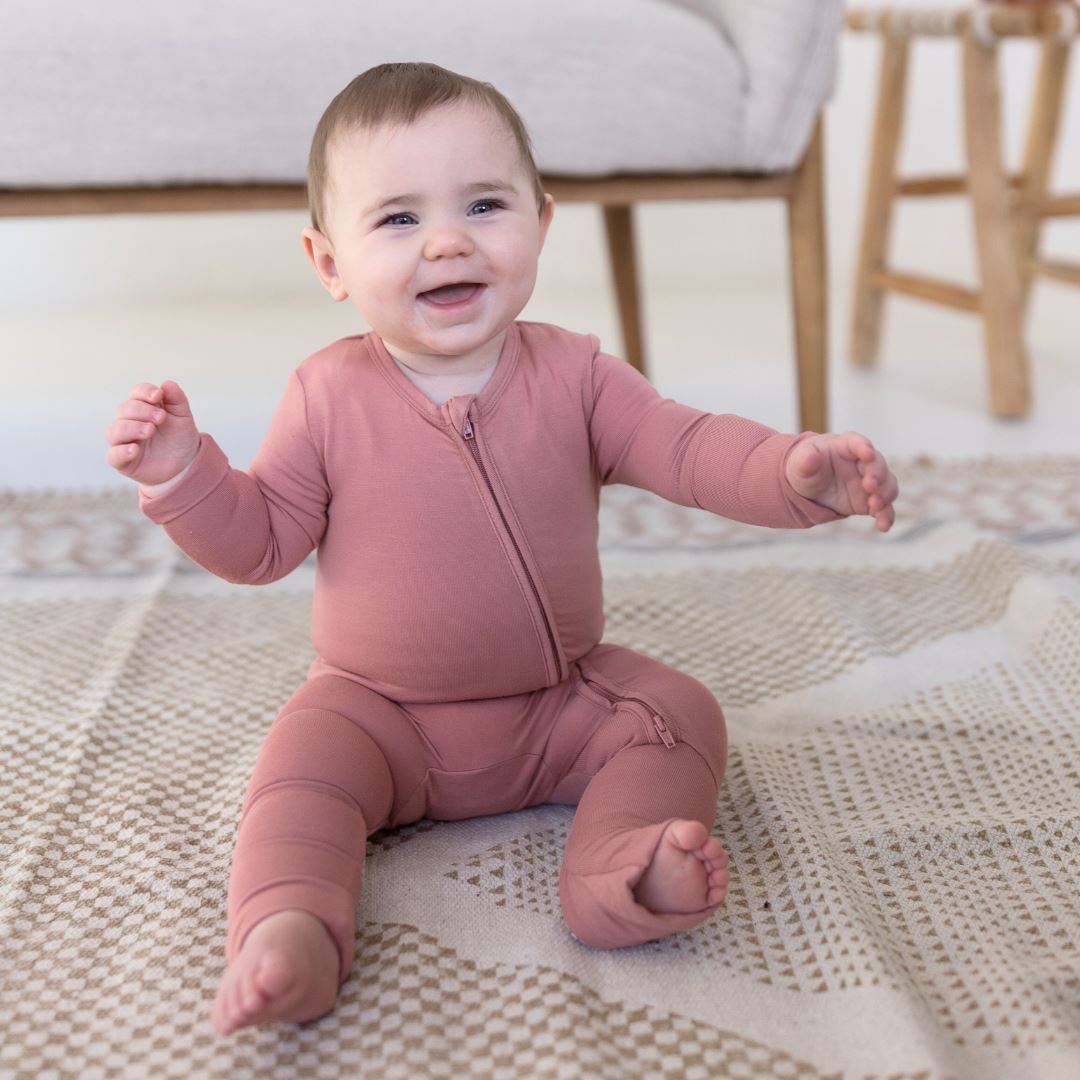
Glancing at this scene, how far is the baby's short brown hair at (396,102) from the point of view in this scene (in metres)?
0.65

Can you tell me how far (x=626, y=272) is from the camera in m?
1.75

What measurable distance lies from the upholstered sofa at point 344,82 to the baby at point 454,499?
21.3 inches

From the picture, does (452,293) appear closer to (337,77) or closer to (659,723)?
(659,723)

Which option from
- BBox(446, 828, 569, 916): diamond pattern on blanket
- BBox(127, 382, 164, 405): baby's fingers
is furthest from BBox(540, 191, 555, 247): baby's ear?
BBox(446, 828, 569, 916): diamond pattern on blanket

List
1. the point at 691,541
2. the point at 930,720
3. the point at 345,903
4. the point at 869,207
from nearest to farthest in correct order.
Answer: the point at 345,903 → the point at 930,720 → the point at 691,541 → the point at 869,207

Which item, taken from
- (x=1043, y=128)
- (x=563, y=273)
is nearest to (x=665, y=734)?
(x=1043, y=128)

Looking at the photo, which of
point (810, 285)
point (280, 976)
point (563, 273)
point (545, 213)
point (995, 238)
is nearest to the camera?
point (280, 976)

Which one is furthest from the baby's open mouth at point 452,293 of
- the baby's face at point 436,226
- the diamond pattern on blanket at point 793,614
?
the diamond pattern on blanket at point 793,614

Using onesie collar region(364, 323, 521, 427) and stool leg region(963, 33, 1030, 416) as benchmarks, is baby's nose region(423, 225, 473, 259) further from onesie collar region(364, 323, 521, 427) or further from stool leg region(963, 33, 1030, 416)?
stool leg region(963, 33, 1030, 416)

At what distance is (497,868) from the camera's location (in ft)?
2.23

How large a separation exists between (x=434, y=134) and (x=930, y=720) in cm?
46

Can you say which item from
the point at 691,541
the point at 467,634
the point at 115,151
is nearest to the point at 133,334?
the point at 115,151

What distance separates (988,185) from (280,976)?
144cm

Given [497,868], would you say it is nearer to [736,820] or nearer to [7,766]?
[736,820]
